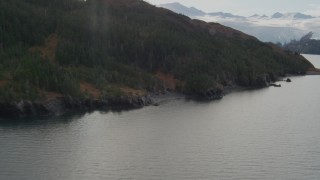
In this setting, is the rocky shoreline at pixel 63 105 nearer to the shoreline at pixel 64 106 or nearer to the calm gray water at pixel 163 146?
the shoreline at pixel 64 106

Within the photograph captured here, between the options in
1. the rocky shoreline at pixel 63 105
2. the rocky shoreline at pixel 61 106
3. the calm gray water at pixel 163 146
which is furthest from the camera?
the rocky shoreline at pixel 63 105

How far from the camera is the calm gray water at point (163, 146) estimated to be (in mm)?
99250

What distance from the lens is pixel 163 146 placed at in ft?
399

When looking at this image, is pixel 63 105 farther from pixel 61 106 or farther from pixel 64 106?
pixel 61 106

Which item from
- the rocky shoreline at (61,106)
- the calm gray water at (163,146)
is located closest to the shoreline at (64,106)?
the rocky shoreline at (61,106)

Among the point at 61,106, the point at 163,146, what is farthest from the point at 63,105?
the point at 163,146

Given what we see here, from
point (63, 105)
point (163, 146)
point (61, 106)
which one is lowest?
point (163, 146)

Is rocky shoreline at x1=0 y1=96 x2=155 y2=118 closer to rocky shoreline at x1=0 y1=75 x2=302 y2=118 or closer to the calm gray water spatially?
rocky shoreline at x1=0 y1=75 x2=302 y2=118

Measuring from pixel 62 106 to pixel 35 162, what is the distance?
72494 mm

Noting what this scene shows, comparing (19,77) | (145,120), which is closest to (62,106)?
(19,77)

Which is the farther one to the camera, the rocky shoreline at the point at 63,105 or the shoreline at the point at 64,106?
the rocky shoreline at the point at 63,105

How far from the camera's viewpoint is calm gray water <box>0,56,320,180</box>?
99250 mm

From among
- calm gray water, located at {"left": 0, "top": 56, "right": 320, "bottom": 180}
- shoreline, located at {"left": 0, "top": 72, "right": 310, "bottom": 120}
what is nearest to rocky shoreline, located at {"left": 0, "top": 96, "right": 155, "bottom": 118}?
shoreline, located at {"left": 0, "top": 72, "right": 310, "bottom": 120}

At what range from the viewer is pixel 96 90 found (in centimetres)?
Result: 19400
